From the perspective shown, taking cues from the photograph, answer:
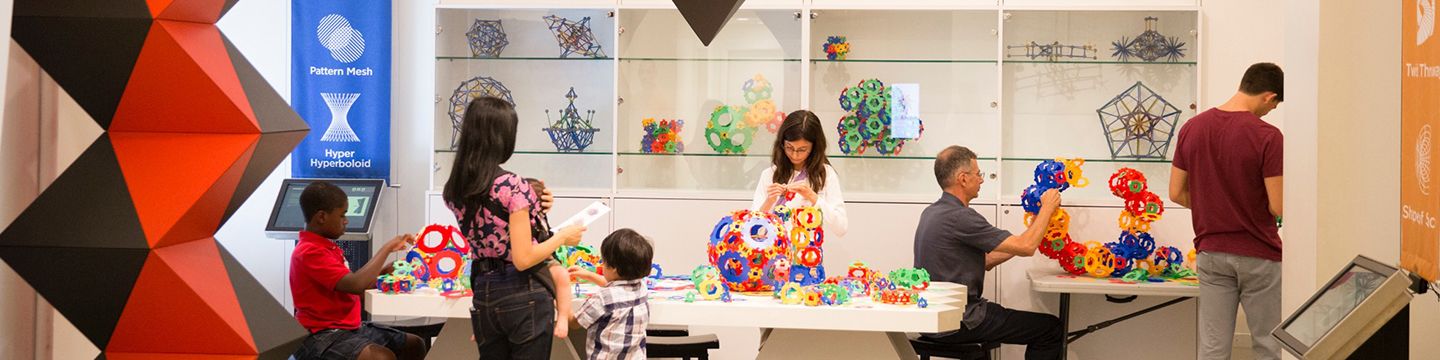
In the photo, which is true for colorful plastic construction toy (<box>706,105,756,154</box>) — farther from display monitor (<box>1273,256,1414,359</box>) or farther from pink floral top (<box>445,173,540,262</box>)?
display monitor (<box>1273,256,1414,359</box>)

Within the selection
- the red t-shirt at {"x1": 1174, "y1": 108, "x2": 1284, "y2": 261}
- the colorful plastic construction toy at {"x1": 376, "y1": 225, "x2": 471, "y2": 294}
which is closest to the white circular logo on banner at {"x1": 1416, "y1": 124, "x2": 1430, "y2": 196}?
the red t-shirt at {"x1": 1174, "y1": 108, "x2": 1284, "y2": 261}

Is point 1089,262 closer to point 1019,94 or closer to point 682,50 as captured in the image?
point 1019,94

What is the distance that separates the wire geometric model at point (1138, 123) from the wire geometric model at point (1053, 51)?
0.83 feet

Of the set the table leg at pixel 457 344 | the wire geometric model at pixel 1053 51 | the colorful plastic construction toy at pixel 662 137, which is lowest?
the table leg at pixel 457 344

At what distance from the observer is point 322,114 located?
6270 mm

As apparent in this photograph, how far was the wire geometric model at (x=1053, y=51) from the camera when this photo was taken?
6125 millimetres

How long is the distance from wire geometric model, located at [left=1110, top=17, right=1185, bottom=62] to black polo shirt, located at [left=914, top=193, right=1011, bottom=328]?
148cm

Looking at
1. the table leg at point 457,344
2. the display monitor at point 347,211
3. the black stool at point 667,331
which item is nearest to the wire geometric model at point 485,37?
the display monitor at point 347,211

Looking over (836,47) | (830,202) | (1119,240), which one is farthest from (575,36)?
(1119,240)

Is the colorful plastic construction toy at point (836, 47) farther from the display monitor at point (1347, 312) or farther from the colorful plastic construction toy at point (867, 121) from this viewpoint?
the display monitor at point (1347, 312)

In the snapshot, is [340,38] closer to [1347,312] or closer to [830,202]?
[830,202]

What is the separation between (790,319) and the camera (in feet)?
13.4

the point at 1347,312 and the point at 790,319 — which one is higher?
the point at 1347,312

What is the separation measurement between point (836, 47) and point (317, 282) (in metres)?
2.72
